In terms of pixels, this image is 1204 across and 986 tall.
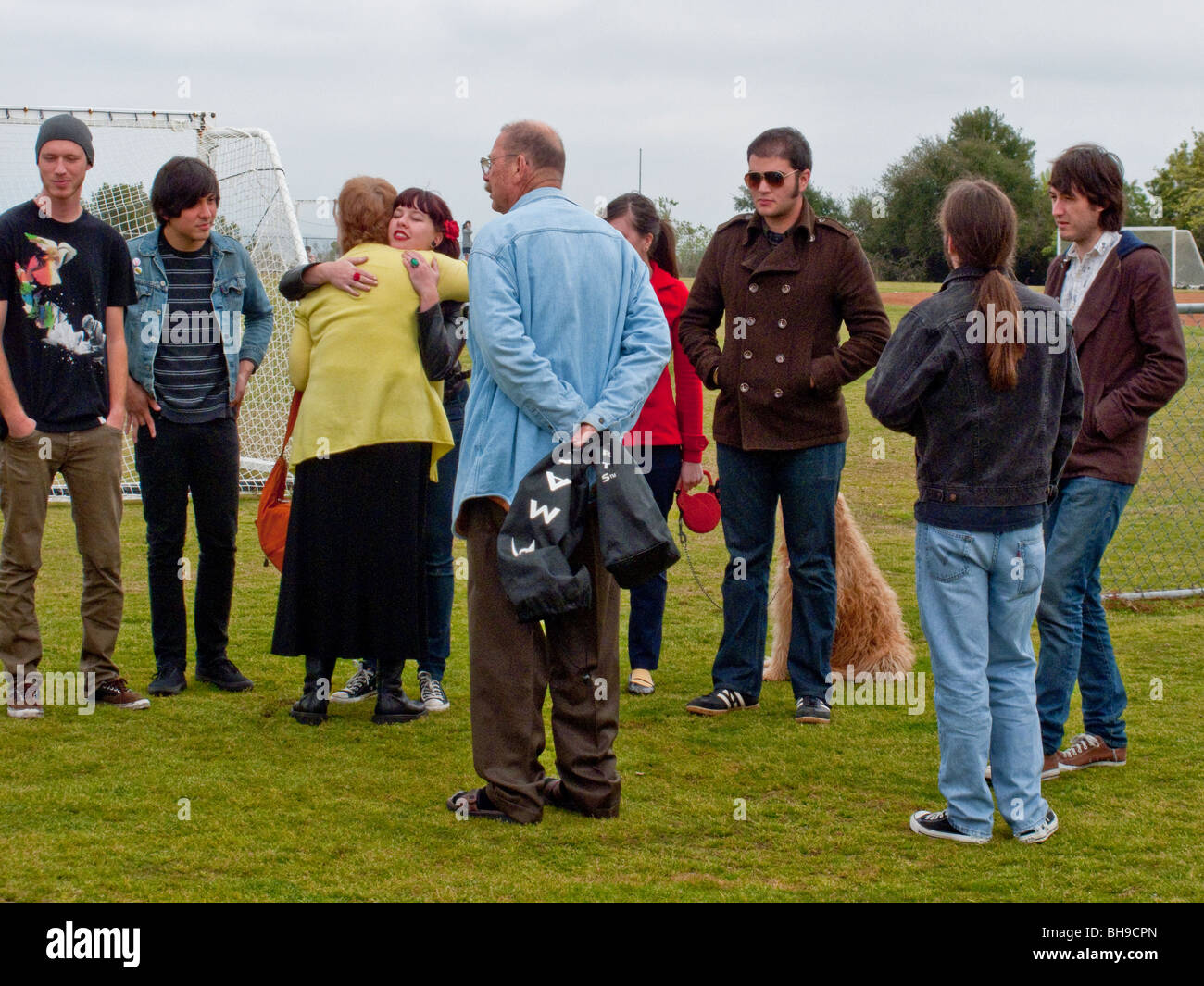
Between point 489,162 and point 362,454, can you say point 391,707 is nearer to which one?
point 362,454

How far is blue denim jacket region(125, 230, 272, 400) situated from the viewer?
5875 millimetres

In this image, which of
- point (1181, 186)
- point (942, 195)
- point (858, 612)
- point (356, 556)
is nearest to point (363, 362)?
point (356, 556)

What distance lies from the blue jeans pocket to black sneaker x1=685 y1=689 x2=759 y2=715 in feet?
5.98

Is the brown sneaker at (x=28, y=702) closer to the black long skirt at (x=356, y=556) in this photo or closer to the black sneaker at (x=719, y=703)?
the black long skirt at (x=356, y=556)

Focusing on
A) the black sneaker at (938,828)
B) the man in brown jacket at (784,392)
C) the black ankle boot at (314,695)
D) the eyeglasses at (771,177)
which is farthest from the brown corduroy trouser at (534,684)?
the eyeglasses at (771,177)

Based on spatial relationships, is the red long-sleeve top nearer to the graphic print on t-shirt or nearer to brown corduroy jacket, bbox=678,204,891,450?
brown corduroy jacket, bbox=678,204,891,450

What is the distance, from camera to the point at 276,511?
5.66 meters

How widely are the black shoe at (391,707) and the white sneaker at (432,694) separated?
153 millimetres

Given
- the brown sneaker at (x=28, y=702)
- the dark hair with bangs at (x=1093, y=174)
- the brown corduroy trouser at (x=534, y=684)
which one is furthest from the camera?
the brown sneaker at (x=28, y=702)

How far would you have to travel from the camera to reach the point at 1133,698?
5953 millimetres

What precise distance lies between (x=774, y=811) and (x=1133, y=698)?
2282 mm

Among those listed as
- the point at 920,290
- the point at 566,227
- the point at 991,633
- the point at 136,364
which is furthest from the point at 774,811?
the point at 920,290

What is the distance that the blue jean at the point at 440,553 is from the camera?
228 inches
